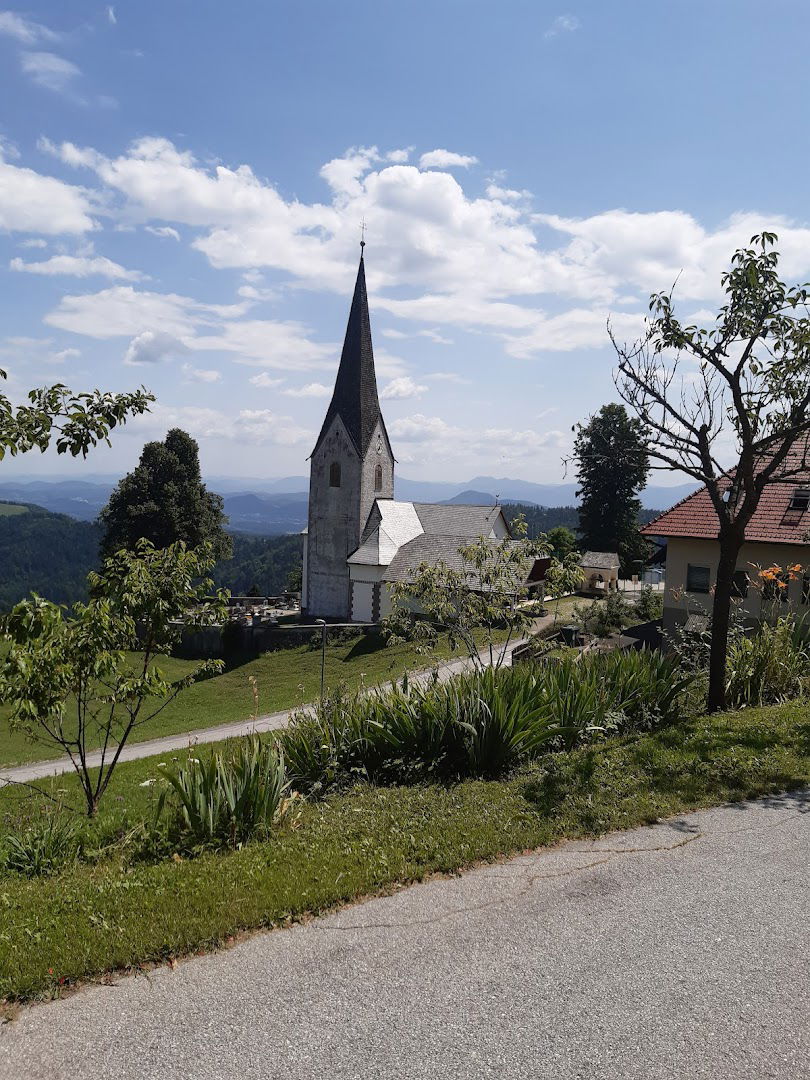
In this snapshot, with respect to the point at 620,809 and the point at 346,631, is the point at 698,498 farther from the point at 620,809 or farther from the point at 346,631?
the point at 620,809

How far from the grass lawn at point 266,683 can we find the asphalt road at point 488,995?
46.6 feet

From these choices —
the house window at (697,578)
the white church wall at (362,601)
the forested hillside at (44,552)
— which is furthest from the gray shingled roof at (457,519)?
the forested hillside at (44,552)

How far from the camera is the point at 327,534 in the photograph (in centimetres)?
4400

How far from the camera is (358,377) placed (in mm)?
42594

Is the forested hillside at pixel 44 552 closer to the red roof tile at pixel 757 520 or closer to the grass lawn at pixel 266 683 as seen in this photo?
the grass lawn at pixel 266 683

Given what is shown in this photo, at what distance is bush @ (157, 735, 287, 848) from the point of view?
613 centimetres

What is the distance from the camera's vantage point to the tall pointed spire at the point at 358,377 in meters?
42.6

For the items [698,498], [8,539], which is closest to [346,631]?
[698,498]

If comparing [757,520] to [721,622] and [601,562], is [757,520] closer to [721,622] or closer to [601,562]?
[721,622]

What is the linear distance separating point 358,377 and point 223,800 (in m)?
38.2

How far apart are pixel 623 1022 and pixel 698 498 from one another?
2342 centimetres

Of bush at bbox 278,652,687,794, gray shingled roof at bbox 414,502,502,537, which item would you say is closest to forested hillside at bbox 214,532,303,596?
gray shingled roof at bbox 414,502,502,537

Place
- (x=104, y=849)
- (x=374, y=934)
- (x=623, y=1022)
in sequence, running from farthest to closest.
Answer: (x=104, y=849) < (x=374, y=934) < (x=623, y=1022)

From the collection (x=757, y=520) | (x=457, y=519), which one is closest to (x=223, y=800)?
(x=757, y=520)
